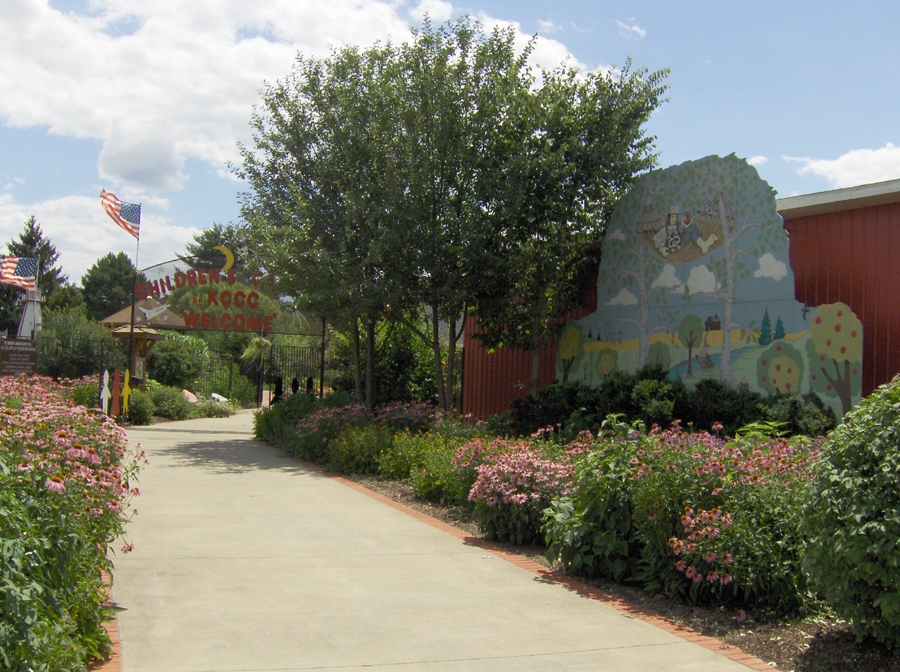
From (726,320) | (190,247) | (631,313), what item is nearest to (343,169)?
(631,313)

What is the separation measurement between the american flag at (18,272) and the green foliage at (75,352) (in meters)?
1.71

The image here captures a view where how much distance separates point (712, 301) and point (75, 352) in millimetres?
19953

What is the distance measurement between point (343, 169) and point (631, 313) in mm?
6479

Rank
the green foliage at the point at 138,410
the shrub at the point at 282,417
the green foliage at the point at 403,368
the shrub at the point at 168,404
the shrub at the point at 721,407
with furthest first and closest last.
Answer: the shrub at the point at 168,404, the green foliage at the point at 138,410, the green foliage at the point at 403,368, the shrub at the point at 282,417, the shrub at the point at 721,407

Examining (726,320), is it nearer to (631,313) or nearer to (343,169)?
(631,313)

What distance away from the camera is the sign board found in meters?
18.1

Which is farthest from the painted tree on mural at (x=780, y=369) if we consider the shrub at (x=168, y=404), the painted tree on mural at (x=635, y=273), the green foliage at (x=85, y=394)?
the shrub at (x=168, y=404)

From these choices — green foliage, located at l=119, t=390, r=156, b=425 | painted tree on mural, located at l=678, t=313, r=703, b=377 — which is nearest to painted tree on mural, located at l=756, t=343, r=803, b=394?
painted tree on mural, located at l=678, t=313, r=703, b=377

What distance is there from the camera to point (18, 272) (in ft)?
88.6

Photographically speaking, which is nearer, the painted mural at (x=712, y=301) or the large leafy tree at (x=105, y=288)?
the painted mural at (x=712, y=301)

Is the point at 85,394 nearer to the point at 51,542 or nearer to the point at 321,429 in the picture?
the point at 321,429

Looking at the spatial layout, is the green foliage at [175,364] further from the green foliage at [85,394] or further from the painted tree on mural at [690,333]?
the painted tree on mural at [690,333]

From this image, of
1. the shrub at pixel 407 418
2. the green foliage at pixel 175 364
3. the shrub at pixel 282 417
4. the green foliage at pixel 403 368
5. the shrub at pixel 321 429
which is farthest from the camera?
the green foliage at pixel 175 364

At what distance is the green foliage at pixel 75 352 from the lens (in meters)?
25.0
